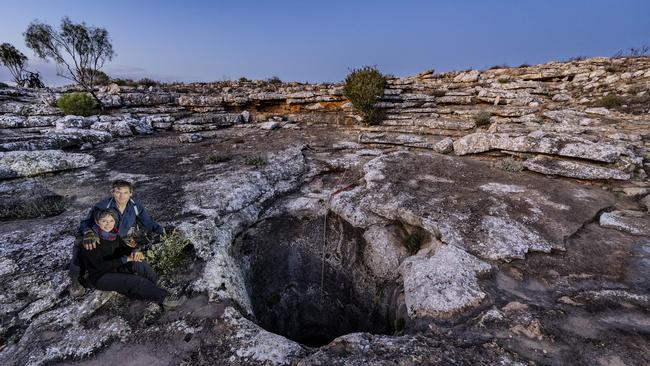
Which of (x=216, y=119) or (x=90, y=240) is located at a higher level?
(x=216, y=119)

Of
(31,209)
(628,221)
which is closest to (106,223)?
(31,209)

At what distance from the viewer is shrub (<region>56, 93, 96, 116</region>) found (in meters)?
16.0

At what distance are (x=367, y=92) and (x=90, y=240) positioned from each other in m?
14.4

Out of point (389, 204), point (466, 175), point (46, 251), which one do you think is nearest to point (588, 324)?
point (389, 204)

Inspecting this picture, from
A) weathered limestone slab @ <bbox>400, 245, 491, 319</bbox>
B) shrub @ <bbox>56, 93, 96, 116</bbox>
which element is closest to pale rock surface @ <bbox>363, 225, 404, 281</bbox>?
weathered limestone slab @ <bbox>400, 245, 491, 319</bbox>

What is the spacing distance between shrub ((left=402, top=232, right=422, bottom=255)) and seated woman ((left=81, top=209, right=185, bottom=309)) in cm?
525

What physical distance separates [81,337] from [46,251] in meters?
2.64

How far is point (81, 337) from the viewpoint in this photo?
156 inches

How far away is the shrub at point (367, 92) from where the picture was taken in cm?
1588

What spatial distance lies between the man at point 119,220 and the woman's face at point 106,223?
176 mm

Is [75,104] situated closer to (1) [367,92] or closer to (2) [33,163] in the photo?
(2) [33,163]

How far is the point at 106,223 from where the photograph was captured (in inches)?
162

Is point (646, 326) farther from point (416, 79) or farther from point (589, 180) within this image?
point (416, 79)

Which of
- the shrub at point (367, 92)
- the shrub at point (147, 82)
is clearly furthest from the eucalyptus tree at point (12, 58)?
the shrub at point (367, 92)
